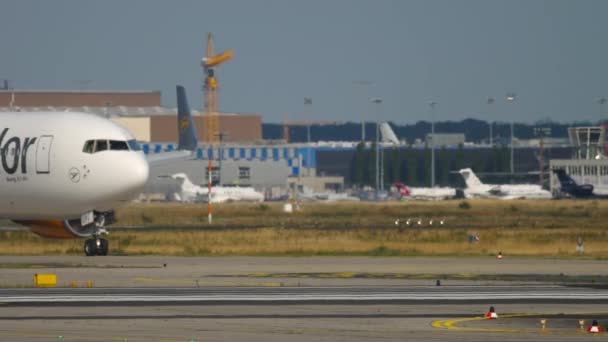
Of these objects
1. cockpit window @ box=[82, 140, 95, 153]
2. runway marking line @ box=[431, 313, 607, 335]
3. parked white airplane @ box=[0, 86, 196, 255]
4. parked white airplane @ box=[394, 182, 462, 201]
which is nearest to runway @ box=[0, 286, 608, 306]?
runway marking line @ box=[431, 313, 607, 335]

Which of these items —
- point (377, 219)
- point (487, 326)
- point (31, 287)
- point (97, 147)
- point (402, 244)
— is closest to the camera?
point (487, 326)

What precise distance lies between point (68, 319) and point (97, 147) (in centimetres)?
2440

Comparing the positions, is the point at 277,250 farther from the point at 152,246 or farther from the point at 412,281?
the point at 412,281

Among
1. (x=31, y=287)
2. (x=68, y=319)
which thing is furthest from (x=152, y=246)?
(x=68, y=319)

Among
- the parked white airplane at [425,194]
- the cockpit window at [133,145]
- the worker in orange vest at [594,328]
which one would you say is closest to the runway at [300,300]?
the worker in orange vest at [594,328]

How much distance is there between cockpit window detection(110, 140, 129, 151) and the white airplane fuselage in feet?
0.12

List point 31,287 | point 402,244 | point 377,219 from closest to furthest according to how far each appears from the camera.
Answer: point 31,287 → point 402,244 → point 377,219

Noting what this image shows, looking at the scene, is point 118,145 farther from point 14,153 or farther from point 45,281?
point 45,281

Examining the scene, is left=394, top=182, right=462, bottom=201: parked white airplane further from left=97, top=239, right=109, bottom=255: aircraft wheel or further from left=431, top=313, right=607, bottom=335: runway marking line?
left=431, top=313, right=607, bottom=335: runway marking line

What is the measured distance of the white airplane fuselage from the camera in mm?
51844

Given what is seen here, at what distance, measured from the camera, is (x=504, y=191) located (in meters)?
173

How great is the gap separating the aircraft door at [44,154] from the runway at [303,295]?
641 inches

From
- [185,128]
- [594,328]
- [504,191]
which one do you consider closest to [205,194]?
[504,191]

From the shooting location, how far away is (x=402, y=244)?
2258 inches
